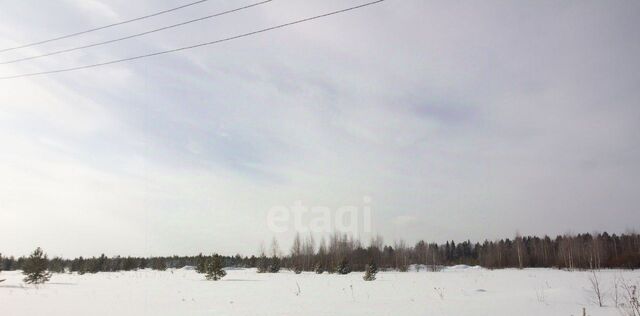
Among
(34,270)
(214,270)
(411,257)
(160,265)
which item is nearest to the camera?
(34,270)

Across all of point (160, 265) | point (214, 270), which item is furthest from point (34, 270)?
point (160, 265)

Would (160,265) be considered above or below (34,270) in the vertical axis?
below

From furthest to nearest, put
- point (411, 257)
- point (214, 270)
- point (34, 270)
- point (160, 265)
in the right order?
point (411, 257)
point (160, 265)
point (214, 270)
point (34, 270)

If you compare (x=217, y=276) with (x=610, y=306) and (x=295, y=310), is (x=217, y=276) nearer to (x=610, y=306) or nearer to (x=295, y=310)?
(x=295, y=310)

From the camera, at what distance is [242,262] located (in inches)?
4210

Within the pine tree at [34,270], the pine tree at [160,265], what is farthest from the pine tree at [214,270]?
the pine tree at [160,265]

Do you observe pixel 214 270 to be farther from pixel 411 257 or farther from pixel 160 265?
pixel 411 257

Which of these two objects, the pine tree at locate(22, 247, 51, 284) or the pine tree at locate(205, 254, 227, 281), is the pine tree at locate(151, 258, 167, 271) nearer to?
the pine tree at locate(205, 254, 227, 281)

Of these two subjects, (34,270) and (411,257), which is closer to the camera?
(34,270)

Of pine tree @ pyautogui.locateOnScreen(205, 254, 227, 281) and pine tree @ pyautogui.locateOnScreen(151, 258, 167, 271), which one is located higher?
pine tree @ pyautogui.locateOnScreen(205, 254, 227, 281)

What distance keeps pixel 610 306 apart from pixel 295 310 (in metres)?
9.69

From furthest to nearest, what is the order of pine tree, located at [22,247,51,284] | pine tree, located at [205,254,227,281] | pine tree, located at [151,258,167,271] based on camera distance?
pine tree, located at [151,258,167,271], pine tree, located at [205,254,227,281], pine tree, located at [22,247,51,284]

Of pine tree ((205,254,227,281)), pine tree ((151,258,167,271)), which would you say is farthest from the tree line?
pine tree ((205,254,227,281))

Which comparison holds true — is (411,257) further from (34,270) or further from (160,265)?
(34,270)
